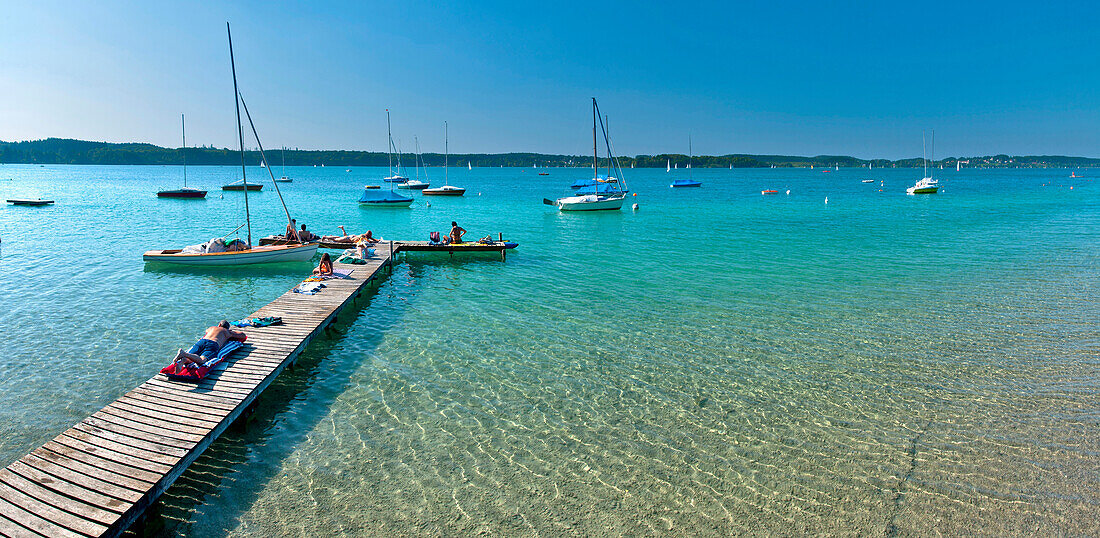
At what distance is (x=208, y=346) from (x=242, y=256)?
16.3 metres

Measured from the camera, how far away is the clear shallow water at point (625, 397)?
8289 mm

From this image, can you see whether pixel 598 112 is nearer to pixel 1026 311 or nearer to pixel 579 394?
pixel 1026 311

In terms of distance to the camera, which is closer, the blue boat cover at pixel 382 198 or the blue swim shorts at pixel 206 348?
the blue swim shorts at pixel 206 348

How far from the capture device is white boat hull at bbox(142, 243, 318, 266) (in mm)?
26345

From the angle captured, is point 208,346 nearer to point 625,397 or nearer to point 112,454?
point 112,454

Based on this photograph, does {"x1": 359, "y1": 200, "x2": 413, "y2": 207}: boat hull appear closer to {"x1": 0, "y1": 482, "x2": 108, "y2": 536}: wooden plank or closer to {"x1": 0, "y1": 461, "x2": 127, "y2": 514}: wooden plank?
{"x1": 0, "y1": 461, "x2": 127, "y2": 514}: wooden plank

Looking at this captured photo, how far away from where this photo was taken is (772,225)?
49781mm

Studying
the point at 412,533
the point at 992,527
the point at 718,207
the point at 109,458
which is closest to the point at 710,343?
the point at 992,527

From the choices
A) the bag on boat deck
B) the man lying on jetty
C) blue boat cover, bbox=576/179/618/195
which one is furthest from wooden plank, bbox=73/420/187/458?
blue boat cover, bbox=576/179/618/195

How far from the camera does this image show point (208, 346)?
39.8ft

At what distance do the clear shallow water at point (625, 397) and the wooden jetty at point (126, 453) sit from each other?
24.3 inches

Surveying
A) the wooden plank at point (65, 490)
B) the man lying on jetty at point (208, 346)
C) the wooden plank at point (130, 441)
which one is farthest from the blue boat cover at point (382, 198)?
the wooden plank at point (65, 490)

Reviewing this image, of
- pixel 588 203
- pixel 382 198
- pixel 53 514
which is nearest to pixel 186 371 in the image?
pixel 53 514

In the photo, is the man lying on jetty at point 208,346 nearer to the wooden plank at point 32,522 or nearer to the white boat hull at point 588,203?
the wooden plank at point 32,522
